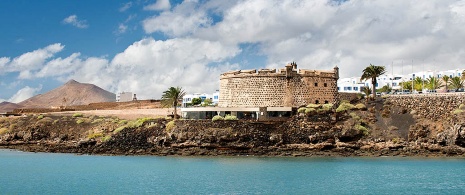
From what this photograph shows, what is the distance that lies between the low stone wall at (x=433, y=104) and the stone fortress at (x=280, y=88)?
8241 mm

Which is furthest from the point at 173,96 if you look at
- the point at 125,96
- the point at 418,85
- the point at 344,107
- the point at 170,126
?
the point at 125,96

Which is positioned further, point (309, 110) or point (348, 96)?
point (348, 96)

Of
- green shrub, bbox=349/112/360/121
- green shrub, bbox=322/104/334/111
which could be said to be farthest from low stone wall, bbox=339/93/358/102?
green shrub, bbox=349/112/360/121

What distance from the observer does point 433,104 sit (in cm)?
6094

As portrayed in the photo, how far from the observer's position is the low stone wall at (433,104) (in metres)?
59.9

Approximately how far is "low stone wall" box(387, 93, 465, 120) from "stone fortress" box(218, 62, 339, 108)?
824cm

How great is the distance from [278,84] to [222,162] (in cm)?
1657

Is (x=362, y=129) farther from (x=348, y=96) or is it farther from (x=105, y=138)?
(x=105, y=138)

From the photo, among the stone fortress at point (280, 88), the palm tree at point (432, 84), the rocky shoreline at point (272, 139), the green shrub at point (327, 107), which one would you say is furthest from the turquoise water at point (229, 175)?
the palm tree at point (432, 84)

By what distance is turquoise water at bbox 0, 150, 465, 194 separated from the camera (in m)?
37.2

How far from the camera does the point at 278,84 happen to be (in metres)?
65.4

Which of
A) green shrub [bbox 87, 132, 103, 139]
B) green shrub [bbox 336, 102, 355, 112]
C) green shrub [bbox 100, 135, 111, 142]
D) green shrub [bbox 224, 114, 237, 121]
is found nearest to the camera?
green shrub [bbox 224, 114, 237, 121]

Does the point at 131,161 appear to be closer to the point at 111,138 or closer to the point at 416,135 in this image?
the point at 111,138

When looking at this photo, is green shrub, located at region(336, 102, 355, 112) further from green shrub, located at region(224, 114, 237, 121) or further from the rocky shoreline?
green shrub, located at region(224, 114, 237, 121)
